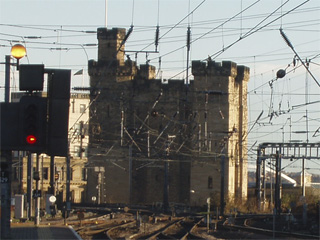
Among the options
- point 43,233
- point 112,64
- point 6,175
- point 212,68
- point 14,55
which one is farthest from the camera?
point 112,64

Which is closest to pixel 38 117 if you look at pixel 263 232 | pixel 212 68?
pixel 263 232

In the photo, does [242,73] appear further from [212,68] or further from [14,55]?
[14,55]

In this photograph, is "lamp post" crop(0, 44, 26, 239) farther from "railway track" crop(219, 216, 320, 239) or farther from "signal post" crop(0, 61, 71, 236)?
"railway track" crop(219, 216, 320, 239)

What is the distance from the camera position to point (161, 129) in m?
75.9

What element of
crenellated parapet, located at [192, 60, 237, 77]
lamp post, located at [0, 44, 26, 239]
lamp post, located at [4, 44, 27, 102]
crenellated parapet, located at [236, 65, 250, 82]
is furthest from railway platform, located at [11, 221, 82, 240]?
crenellated parapet, located at [236, 65, 250, 82]

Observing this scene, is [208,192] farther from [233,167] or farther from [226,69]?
[226,69]

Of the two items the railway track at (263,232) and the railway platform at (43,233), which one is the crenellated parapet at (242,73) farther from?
the railway platform at (43,233)

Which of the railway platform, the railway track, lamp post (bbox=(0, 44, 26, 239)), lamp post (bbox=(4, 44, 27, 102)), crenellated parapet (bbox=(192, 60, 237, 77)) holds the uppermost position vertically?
crenellated parapet (bbox=(192, 60, 237, 77))

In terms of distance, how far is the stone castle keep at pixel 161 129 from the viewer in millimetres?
73250

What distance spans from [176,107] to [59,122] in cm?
5863

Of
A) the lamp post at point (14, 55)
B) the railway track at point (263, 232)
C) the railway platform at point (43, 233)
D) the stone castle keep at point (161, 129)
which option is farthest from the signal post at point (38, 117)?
the stone castle keep at point (161, 129)

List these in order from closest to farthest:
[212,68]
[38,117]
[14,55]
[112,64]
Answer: [38,117], [14,55], [212,68], [112,64]

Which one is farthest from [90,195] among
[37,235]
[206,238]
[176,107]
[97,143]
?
[37,235]

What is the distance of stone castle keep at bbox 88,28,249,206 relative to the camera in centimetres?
7325
